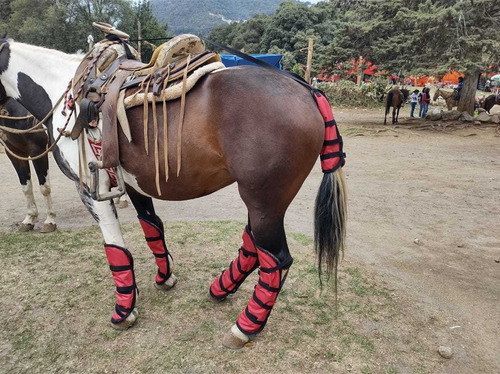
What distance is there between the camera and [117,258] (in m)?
2.29

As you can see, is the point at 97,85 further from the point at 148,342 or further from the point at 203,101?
the point at 148,342

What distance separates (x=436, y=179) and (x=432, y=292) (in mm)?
3978

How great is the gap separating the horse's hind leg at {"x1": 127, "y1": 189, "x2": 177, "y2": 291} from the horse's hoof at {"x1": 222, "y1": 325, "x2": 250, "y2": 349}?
0.81 meters

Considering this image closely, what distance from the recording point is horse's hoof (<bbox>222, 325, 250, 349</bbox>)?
7.17 feet

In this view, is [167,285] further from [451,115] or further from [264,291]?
[451,115]

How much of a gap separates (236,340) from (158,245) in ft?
3.16

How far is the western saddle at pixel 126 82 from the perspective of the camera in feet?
6.41

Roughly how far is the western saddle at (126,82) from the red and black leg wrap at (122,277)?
0.38 meters

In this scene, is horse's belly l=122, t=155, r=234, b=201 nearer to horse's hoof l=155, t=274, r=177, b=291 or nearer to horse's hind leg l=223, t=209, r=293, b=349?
horse's hind leg l=223, t=209, r=293, b=349

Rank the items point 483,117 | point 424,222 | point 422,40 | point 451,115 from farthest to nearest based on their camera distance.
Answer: point 451,115
point 483,117
point 422,40
point 424,222

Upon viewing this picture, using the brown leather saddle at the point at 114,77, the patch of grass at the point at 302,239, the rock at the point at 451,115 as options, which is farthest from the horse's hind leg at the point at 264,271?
the rock at the point at 451,115

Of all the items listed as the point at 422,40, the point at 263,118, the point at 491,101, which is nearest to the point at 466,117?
the point at 422,40

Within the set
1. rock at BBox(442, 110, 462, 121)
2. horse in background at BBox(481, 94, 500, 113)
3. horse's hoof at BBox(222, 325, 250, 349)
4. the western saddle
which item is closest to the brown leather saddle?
the western saddle

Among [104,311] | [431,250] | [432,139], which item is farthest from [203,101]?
[432,139]
